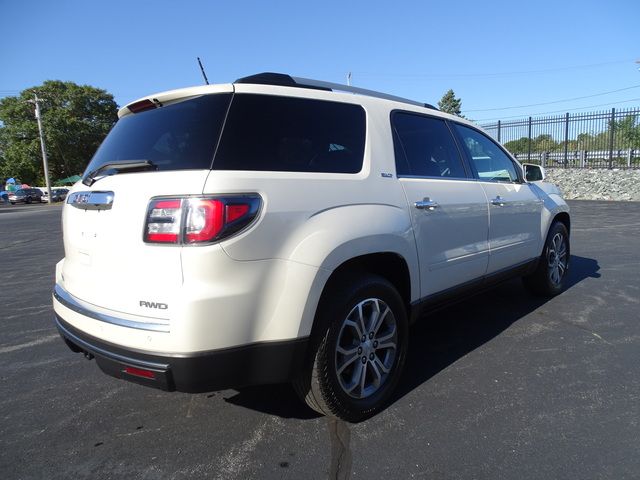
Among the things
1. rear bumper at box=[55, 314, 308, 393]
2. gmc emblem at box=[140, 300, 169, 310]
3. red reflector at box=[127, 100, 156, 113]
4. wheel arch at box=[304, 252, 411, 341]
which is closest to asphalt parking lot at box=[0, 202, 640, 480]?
rear bumper at box=[55, 314, 308, 393]

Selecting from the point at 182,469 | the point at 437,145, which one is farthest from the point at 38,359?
the point at 437,145

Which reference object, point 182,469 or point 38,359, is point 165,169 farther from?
point 38,359

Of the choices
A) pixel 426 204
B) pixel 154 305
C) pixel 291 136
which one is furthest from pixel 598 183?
pixel 154 305

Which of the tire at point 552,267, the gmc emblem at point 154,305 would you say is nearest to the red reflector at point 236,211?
the gmc emblem at point 154,305

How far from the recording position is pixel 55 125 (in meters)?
44.7

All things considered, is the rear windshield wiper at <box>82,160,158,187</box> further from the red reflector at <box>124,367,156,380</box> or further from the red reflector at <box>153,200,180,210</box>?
the red reflector at <box>124,367,156,380</box>

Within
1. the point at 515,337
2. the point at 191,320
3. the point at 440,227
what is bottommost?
the point at 515,337

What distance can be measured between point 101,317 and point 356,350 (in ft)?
4.59

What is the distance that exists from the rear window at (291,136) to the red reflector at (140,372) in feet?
3.34

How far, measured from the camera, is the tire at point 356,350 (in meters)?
2.40

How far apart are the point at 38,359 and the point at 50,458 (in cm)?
160

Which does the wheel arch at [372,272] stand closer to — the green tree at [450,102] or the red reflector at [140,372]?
the red reflector at [140,372]

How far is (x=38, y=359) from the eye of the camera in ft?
12.0

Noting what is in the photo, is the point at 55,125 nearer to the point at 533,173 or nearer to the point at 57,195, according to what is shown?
the point at 57,195
